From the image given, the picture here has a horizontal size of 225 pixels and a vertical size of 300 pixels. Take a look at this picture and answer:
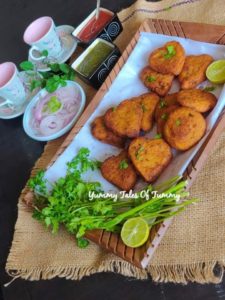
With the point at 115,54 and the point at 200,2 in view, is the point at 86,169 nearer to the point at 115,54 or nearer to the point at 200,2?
the point at 115,54

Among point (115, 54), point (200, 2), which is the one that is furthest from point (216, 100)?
point (200, 2)

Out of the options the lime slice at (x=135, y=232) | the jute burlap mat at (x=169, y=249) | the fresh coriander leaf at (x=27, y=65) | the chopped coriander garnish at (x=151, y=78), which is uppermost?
the fresh coriander leaf at (x=27, y=65)

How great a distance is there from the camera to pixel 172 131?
1.33 metres

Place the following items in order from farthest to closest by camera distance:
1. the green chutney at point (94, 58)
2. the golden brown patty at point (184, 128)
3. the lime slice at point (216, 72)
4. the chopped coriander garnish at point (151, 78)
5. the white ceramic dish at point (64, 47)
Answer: the white ceramic dish at point (64, 47) < the green chutney at point (94, 58) < the chopped coriander garnish at point (151, 78) < the lime slice at point (216, 72) < the golden brown patty at point (184, 128)

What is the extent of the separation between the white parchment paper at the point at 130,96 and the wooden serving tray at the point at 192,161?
0.02 meters

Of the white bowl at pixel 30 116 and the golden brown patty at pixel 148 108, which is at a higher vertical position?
the white bowl at pixel 30 116

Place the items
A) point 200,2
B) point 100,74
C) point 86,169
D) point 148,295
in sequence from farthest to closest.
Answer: point 200,2
point 100,74
point 86,169
point 148,295

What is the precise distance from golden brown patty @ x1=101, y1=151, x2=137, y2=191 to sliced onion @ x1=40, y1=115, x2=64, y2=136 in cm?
29

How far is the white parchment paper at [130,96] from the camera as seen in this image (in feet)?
4.37

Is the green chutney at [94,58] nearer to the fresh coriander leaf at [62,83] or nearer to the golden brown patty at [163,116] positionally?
the fresh coriander leaf at [62,83]

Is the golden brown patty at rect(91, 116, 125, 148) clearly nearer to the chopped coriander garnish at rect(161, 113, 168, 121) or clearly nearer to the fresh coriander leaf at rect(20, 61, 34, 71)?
the chopped coriander garnish at rect(161, 113, 168, 121)

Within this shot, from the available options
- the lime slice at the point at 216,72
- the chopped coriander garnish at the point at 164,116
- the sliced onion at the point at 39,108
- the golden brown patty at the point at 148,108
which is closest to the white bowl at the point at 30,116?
the sliced onion at the point at 39,108

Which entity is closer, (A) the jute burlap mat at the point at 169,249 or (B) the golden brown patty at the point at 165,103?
(A) the jute burlap mat at the point at 169,249

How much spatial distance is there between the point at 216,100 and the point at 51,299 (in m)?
0.79
